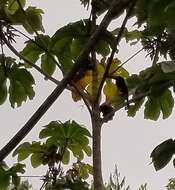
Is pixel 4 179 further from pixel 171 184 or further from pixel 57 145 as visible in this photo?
pixel 171 184

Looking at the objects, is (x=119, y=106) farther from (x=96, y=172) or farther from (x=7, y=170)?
(x=7, y=170)

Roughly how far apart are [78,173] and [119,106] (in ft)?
1.39

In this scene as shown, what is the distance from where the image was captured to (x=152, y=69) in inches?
71.9

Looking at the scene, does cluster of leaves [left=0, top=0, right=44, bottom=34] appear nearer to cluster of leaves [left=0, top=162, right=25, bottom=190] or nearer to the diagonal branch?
cluster of leaves [left=0, top=162, right=25, bottom=190]

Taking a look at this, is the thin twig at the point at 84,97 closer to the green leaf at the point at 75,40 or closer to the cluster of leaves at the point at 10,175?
the green leaf at the point at 75,40

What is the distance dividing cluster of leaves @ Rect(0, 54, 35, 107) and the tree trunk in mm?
531

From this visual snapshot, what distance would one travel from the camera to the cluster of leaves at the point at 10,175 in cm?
195

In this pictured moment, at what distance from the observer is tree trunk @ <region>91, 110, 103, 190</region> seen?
1.57m

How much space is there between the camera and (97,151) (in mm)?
1633

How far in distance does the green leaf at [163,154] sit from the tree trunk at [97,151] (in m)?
0.18

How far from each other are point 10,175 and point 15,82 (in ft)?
1.36

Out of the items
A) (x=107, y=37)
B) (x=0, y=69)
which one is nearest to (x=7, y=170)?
(x=0, y=69)

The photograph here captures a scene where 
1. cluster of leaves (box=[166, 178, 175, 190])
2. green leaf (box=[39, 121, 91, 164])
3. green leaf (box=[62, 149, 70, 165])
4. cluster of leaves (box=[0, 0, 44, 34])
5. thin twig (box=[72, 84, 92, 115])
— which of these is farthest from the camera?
cluster of leaves (box=[166, 178, 175, 190])

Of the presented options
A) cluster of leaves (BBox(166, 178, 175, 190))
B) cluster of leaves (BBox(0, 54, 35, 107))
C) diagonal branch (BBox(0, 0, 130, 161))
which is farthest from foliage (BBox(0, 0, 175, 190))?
cluster of leaves (BBox(166, 178, 175, 190))
